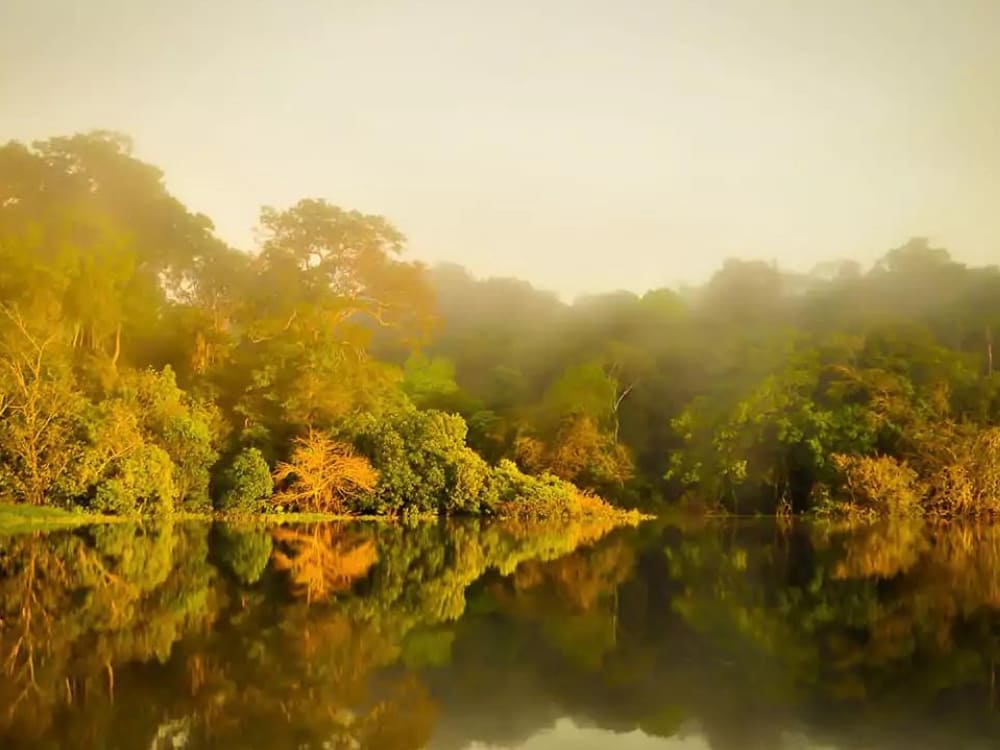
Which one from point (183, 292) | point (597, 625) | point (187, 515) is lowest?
point (187, 515)

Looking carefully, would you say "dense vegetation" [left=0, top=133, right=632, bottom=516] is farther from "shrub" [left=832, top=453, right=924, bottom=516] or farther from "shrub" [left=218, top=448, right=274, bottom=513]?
"shrub" [left=832, top=453, right=924, bottom=516]

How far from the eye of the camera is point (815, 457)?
34.9 meters

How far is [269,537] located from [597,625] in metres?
13.7

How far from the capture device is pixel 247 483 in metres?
28.9

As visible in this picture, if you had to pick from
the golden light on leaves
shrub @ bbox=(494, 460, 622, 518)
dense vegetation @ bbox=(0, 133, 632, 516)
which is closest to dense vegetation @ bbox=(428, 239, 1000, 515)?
shrub @ bbox=(494, 460, 622, 518)

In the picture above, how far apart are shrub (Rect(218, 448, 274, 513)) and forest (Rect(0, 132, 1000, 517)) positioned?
9 centimetres

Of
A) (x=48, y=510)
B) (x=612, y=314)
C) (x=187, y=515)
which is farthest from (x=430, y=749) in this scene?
(x=612, y=314)

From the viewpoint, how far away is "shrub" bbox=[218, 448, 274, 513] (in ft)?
95.1

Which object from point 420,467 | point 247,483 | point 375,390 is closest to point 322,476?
point 247,483

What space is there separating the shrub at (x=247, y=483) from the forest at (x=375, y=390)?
0.09 metres

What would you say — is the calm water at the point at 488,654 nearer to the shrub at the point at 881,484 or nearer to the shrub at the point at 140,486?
the shrub at the point at 140,486

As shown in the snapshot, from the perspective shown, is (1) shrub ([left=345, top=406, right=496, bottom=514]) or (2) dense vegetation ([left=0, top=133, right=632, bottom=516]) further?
(1) shrub ([left=345, top=406, right=496, bottom=514])

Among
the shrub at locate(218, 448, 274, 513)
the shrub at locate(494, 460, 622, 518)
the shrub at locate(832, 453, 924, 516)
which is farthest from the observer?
the shrub at locate(832, 453, 924, 516)

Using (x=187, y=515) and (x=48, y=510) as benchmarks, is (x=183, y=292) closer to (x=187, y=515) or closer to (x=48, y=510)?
(x=187, y=515)
